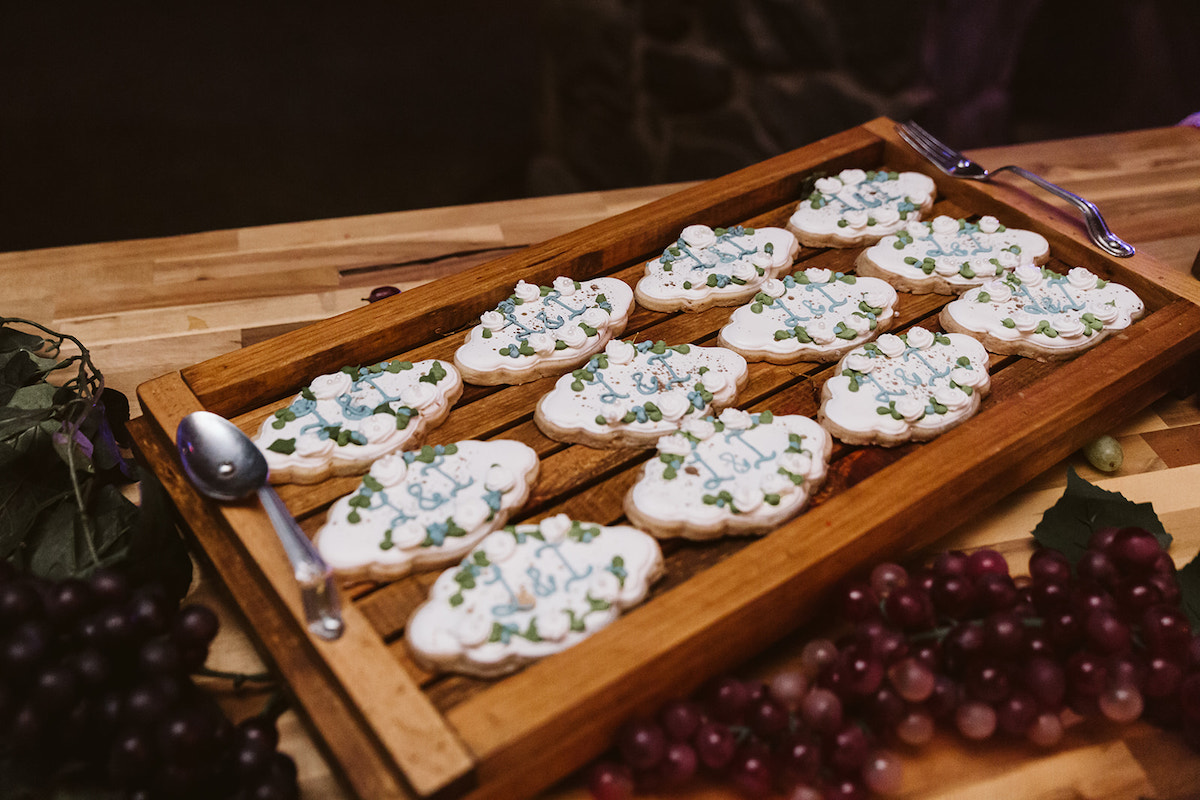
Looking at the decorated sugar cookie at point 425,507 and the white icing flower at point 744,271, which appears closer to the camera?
the decorated sugar cookie at point 425,507

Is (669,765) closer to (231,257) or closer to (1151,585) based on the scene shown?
(1151,585)

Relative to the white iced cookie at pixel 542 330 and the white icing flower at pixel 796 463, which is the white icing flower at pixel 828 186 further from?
the white icing flower at pixel 796 463

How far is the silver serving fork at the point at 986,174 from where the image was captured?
5.33ft

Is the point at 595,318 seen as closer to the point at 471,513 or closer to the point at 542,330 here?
the point at 542,330

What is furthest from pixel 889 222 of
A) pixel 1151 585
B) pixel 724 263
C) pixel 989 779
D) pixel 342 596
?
pixel 342 596

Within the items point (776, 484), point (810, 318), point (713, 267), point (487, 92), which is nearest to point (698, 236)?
point (713, 267)

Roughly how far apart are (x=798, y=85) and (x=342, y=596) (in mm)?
2190

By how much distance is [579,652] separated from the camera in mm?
1004

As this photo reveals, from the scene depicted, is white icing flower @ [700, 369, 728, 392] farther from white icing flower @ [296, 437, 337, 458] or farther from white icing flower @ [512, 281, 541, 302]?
white icing flower @ [296, 437, 337, 458]

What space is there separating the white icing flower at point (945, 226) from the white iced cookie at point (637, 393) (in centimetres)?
49

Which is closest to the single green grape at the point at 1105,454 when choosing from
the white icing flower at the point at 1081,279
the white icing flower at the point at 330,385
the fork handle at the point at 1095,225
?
the white icing flower at the point at 1081,279

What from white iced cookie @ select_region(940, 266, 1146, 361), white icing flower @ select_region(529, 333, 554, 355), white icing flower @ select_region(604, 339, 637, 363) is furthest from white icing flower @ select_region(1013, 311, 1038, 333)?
white icing flower @ select_region(529, 333, 554, 355)

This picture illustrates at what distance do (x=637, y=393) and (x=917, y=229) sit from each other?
25.4 inches

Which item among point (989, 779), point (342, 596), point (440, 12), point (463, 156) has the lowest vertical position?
point (463, 156)
